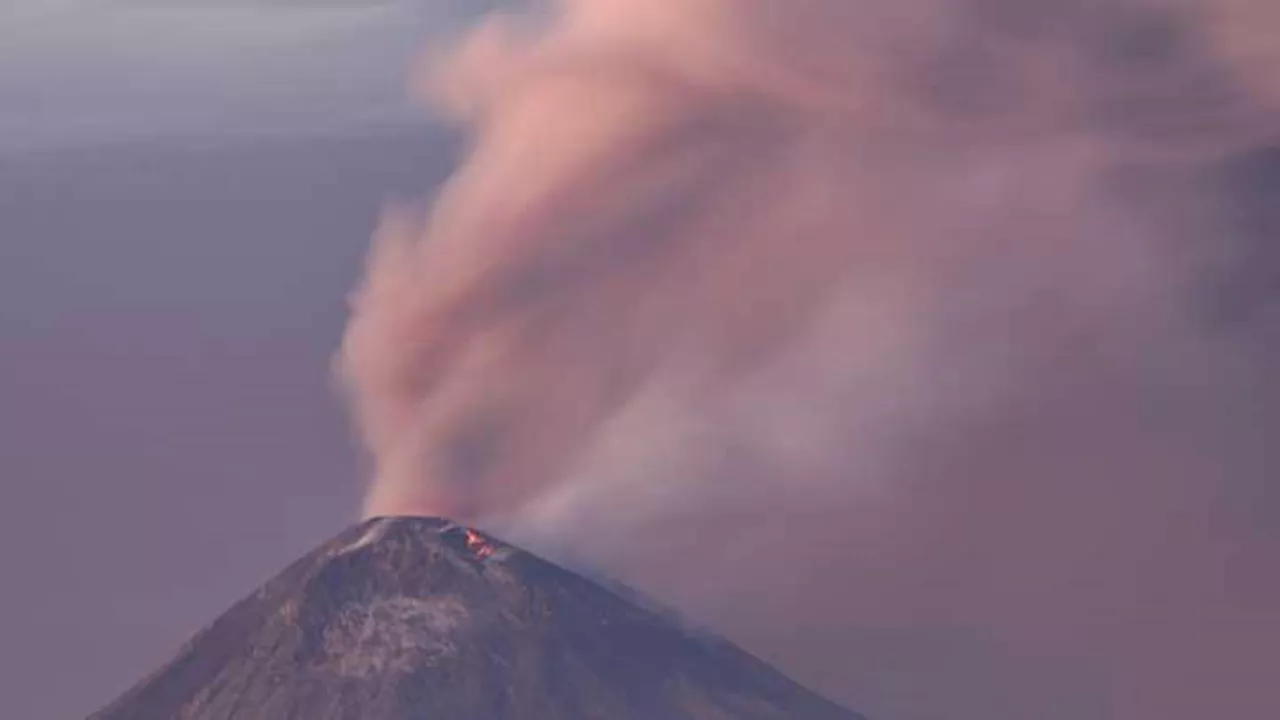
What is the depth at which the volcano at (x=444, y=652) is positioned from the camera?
79.5 metres

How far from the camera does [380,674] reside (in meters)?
79.6

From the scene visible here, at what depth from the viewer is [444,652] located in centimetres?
8050

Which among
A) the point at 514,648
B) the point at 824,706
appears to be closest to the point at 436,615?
the point at 514,648

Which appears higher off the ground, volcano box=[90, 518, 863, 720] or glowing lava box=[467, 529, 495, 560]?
glowing lava box=[467, 529, 495, 560]

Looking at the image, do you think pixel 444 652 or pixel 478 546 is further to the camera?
pixel 478 546

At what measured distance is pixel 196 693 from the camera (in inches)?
3201

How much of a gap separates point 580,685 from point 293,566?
6296mm

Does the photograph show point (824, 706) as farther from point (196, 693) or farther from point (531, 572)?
point (196, 693)

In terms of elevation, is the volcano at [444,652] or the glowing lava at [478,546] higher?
the glowing lava at [478,546]

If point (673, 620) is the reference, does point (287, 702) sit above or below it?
below

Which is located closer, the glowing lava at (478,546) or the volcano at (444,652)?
the volcano at (444,652)

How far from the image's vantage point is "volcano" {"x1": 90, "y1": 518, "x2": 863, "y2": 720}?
79500 millimetres

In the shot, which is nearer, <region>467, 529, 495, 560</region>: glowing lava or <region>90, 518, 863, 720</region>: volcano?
<region>90, 518, 863, 720</region>: volcano

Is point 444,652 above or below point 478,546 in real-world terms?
below
